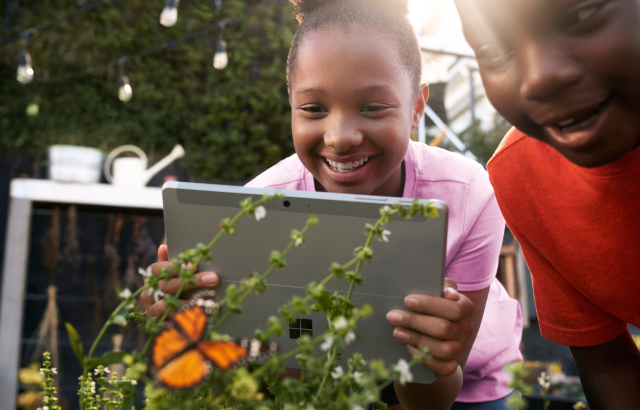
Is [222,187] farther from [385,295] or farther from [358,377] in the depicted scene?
[358,377]

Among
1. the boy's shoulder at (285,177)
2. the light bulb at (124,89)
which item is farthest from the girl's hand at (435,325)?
the light bulb at (124,89)

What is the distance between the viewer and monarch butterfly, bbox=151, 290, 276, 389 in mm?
349

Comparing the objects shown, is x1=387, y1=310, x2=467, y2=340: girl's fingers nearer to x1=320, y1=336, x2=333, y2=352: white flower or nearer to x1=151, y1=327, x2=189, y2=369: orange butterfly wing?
x1=320, y1=336, x2=333, y2=352: white flower

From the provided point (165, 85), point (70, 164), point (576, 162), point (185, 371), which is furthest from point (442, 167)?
point (165, 85)

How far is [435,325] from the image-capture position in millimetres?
681

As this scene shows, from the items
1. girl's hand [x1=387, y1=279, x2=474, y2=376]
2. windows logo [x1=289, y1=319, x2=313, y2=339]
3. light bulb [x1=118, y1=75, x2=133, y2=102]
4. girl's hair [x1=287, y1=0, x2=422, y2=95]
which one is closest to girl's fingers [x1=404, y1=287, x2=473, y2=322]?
girl's hand [x1=387, y1=279, x2=474, y2=376]

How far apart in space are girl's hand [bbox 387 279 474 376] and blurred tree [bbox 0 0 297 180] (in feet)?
9.88

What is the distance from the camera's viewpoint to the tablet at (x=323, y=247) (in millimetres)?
677

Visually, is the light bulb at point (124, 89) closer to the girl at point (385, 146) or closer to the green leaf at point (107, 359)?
the girl at point (385, 146)

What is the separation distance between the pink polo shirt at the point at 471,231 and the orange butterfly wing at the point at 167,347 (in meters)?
0.77

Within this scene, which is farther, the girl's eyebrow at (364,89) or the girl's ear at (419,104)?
the girl's ear at (419,104)

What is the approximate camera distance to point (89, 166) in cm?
317

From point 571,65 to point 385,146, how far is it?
57 cm

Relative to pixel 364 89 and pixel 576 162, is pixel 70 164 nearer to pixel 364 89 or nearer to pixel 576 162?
pixel 364 89
